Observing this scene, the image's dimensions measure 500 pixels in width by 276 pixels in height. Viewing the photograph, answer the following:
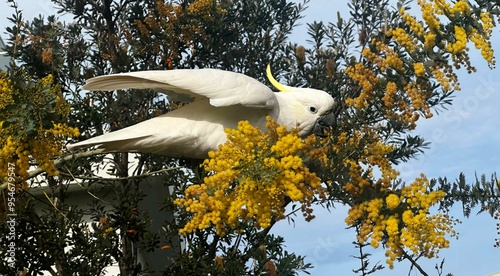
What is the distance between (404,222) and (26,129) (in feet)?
3.85

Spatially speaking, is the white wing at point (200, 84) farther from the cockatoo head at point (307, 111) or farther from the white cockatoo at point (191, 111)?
the cockatoo head at point (307, 111)

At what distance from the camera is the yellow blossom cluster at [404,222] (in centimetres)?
209

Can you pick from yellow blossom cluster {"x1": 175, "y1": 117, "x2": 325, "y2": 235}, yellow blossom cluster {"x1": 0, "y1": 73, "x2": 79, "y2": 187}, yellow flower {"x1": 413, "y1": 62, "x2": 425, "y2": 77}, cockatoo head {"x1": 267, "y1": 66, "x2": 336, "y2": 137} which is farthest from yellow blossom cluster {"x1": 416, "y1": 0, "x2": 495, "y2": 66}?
yellow blossom cluster {"x1": 0, "y1": 73, "x2": 79, "y2": 187}

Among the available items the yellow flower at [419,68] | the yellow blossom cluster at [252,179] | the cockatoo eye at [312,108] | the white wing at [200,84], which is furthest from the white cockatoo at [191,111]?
the yellow flower at [419,68]

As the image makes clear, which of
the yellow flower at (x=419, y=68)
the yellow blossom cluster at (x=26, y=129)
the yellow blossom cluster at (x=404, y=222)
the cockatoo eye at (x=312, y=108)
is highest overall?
the yellow flower at (x=419, y=68)

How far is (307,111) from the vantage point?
261 centimetres

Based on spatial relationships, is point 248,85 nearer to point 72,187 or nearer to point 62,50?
point 62,50

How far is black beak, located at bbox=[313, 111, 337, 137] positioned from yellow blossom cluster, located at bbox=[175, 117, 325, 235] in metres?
0.68

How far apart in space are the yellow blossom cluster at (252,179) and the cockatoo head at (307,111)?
575 mm

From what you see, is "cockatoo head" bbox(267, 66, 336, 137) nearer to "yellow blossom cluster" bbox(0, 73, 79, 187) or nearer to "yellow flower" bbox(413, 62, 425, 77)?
"yellow flower" bbox(413, 62, 425, 77)

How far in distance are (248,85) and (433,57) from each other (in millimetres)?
697

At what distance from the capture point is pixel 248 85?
2395mm

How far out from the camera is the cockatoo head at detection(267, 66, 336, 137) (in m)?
2.57

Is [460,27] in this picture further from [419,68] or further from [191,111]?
[191,111]
